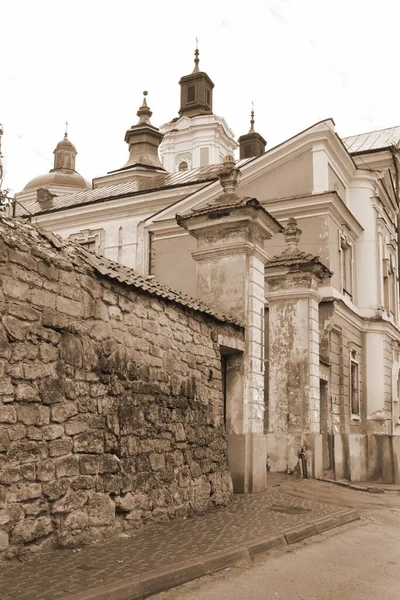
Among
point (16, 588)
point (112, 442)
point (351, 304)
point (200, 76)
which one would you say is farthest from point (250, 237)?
point (200, 76)

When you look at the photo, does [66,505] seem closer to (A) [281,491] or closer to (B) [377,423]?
(A) [281,491]

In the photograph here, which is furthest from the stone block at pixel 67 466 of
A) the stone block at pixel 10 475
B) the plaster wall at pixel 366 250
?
the plaster wall at pixel 366 250

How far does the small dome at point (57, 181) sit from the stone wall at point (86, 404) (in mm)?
47860

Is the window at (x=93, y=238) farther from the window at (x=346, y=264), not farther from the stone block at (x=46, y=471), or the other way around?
the stone block at (x=46, y=471)

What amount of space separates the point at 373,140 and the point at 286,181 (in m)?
10.2

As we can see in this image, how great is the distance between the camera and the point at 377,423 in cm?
2175

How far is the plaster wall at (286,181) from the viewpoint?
21625 millimetres

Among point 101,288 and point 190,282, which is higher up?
point 190,282

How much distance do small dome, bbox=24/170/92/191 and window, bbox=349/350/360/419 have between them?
37.6 m

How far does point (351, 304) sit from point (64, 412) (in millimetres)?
16275

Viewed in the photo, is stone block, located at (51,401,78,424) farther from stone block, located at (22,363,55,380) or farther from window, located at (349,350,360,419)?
window, located at (349,350,360,419)

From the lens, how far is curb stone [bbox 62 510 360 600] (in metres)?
5.04

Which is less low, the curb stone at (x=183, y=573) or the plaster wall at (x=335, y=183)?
the plaster wall at (x=335, y=183)

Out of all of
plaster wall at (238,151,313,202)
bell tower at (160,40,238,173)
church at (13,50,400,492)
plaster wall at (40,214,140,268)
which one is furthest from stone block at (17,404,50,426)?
bell tower at (160,40,238,173)
